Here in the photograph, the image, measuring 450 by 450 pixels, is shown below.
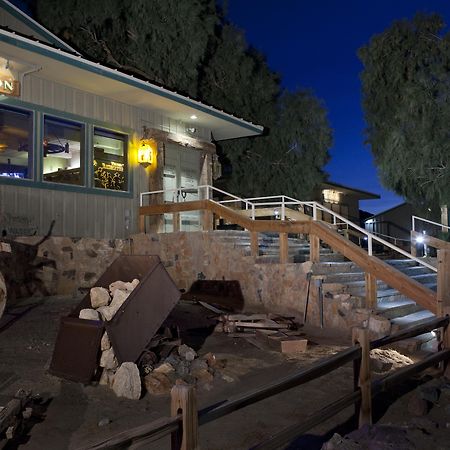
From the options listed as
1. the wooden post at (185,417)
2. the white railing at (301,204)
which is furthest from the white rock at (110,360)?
A: the white railing at (301,204)

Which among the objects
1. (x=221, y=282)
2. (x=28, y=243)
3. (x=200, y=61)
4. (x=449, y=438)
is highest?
(x=200, y=61)

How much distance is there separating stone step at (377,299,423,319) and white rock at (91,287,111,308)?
5.04 m

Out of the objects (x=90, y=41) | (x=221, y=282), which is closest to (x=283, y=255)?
A: (x=221, y=282)

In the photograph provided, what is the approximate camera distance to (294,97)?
1936 cm

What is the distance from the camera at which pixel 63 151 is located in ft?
39.9

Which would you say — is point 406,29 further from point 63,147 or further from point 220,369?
point 220,369

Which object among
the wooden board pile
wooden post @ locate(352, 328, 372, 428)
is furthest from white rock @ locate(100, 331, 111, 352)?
the wooden board pile

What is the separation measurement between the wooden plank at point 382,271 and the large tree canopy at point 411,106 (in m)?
5.98

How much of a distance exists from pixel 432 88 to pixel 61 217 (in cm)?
1081

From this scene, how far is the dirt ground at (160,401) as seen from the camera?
15.6 feet

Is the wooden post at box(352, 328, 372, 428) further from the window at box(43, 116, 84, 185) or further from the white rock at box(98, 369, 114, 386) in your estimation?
the window at box(43, 116, 84, 185)

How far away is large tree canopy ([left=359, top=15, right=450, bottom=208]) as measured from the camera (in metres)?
14.3

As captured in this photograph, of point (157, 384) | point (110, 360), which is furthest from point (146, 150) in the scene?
point (157, 384)

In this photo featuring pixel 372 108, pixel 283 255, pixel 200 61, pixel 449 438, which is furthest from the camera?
pixel 200 61
